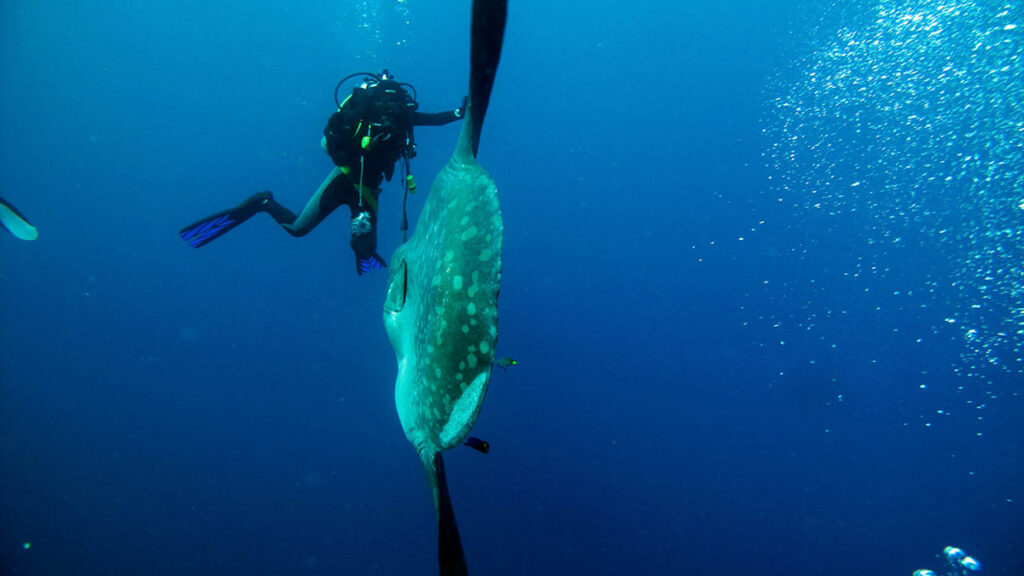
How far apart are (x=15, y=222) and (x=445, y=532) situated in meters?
7.46

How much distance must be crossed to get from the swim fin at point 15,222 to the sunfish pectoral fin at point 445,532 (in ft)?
22.5

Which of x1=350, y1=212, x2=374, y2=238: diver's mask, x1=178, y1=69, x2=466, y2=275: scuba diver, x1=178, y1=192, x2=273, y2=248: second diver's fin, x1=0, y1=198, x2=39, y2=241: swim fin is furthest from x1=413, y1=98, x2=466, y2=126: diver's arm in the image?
x1=0, y1=198, x2=39, y2=241: swim fin

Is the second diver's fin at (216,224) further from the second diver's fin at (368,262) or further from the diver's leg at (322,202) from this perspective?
the second diver's fin at (368,262)

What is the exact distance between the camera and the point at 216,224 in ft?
17.2

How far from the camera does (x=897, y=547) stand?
61.4 ft

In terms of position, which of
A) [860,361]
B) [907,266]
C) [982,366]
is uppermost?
[907,266]

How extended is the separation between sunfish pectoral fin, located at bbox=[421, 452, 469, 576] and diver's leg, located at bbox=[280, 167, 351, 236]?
16.3 feet

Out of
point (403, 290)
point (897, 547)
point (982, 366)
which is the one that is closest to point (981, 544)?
point (897, 547)

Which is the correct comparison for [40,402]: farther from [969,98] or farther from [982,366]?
[982,366]

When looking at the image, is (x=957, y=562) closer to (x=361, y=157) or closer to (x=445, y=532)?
(x=361, y=157)

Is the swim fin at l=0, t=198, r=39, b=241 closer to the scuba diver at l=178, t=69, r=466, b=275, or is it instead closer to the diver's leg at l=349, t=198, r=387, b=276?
the scuba diver at l=178, t=69, r=466, b=275

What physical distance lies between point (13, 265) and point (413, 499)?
34146mm

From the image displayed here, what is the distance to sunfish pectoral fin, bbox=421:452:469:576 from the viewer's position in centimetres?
111

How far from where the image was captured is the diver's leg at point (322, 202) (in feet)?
18.1
